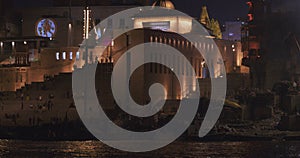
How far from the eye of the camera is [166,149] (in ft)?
150

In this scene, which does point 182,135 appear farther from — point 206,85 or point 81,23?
point 81,23

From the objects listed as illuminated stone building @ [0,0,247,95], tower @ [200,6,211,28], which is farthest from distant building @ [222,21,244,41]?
illuminated stone building @ [0,0,247,95]

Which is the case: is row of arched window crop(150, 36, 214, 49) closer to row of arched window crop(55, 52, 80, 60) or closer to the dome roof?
the dome roof

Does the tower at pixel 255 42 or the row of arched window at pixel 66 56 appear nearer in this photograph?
the row of arched window at pixel 66 56

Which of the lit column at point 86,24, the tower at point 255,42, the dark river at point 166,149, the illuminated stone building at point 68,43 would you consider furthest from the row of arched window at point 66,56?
the tower at point 255,42

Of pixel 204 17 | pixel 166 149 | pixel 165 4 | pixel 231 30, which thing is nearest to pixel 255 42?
pixel 165 4

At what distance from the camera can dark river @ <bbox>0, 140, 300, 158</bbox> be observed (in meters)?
42.7

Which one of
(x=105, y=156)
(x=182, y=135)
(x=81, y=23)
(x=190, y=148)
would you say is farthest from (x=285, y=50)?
(x=105, y=156)

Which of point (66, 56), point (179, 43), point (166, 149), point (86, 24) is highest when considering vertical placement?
point (86, 24)

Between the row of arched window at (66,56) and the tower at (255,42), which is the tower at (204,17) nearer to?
the tower at (255,42)

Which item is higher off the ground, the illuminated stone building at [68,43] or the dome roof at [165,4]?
the dome roof at [165,4]

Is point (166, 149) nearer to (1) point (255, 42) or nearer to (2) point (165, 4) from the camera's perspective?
(1) point (255, 42)

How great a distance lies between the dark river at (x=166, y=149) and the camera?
4272 centimetres

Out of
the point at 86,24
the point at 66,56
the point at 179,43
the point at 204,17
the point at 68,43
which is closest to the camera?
the point at 66,56
